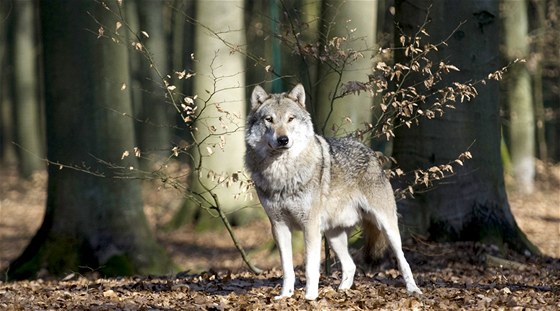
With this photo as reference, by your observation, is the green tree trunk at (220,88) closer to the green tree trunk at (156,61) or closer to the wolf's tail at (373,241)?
the green tree trunk at (156,61)

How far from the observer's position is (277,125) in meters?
7.60

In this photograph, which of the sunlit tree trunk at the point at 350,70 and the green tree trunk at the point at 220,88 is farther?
the green tree trunk at the point at 220,88

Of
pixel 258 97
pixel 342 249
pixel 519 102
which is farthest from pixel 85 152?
pixel 519 102

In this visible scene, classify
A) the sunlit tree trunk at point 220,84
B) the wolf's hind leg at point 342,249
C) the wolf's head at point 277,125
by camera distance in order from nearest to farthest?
1. the wolf's head at point 277,125
2. the wolf's hind leg at point 342,249
3. the sunlit tree trunk at point 220,84

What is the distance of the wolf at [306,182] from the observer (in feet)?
25.1

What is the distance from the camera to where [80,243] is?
39.1 feet

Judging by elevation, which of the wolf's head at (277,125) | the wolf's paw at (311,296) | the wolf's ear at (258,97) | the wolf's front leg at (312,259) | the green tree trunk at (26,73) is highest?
the green tree trunk at (26,73)

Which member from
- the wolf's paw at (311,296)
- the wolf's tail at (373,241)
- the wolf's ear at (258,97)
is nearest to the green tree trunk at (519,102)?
the wolf's tail at (373,241)

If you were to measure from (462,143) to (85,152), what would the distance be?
528 centimetres

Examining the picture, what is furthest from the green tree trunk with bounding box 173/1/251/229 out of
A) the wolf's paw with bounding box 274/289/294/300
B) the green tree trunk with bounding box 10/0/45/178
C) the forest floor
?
the green tree trunk with bounding box 10/0/45/178

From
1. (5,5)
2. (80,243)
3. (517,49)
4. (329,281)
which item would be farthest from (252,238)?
(5,5)

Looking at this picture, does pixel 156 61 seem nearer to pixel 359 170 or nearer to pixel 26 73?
pixel 26 73

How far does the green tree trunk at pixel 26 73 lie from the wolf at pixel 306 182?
21.9 metres

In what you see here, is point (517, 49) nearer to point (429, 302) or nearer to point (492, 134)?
point (492, 134)
